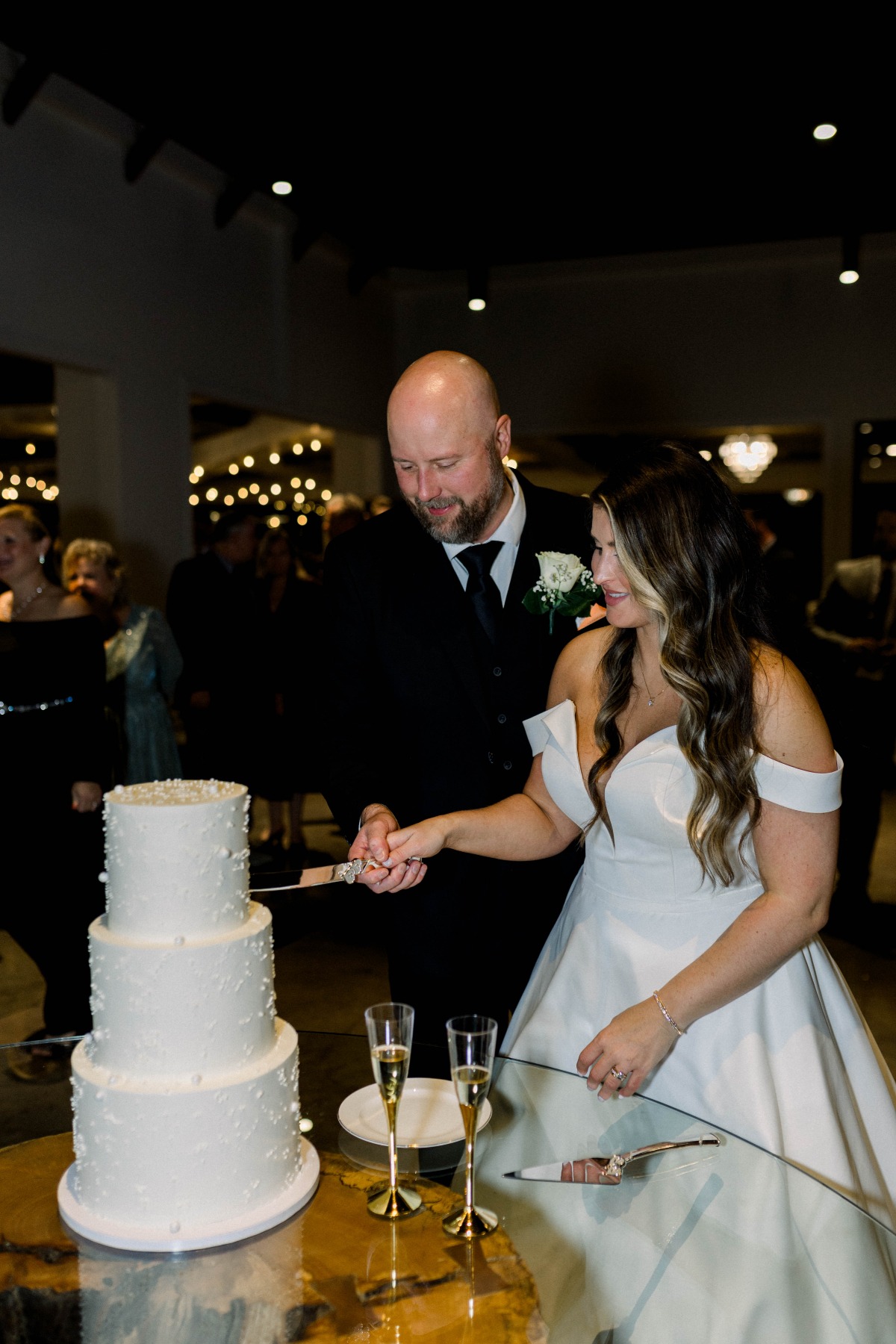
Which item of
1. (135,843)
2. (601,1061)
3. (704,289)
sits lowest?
(601,1061)

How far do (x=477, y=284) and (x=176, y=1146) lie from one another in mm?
10025

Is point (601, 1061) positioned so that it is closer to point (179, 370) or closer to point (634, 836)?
point (634, 836)

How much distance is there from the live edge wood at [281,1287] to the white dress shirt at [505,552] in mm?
1520

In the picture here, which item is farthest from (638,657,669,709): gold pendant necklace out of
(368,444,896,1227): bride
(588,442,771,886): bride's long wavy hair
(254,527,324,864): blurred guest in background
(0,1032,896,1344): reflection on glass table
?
(254,527,324,864): blurred guest in background

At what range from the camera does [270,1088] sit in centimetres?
135

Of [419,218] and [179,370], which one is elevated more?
[419,218]

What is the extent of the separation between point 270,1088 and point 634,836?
956mm

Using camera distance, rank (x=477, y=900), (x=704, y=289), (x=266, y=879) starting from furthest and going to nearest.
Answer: (x=704, y=289), (x=477, y=900), (x=266, y=879)

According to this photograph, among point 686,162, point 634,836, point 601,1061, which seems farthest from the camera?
point 686,162

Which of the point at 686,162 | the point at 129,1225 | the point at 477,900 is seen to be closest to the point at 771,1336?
the point at 129,1225

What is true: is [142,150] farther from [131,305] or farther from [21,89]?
[21,89]

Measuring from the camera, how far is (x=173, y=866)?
1305 mm

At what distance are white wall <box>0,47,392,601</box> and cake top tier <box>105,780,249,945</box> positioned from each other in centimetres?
553

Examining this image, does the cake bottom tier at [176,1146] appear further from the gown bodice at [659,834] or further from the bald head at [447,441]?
the bald head at [447,441]
